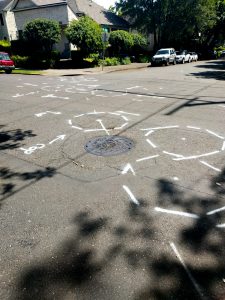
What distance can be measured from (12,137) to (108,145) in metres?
2.79

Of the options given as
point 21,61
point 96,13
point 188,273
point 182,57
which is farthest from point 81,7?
point 188,273

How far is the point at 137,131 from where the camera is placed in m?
7.42

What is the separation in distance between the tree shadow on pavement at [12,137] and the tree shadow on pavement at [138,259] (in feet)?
11.8

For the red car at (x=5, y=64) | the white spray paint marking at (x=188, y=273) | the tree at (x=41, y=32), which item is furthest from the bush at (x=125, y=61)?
the white spray paint marking at (x=188, y=273)

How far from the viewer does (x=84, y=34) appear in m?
27.7

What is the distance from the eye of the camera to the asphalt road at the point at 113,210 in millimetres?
2871

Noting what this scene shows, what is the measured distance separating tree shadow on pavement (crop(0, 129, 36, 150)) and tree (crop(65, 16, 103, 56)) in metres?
22.6

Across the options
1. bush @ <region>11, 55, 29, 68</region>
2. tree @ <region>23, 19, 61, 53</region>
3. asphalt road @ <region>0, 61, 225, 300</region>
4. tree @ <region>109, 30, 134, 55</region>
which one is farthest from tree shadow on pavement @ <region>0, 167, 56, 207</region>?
tree @ <region>109, 30, 134, 55</region>

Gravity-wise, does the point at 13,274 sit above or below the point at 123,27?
below

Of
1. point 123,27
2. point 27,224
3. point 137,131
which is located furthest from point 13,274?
point 123,27

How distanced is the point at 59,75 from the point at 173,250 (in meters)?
21.8

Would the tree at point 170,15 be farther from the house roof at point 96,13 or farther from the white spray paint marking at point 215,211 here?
the white spray paint marking at point 215,211

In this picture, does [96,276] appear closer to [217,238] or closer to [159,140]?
[217,238]

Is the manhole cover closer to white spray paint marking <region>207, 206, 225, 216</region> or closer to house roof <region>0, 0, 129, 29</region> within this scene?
white spray paint marking <region>207, 206, 225, 216</region>
